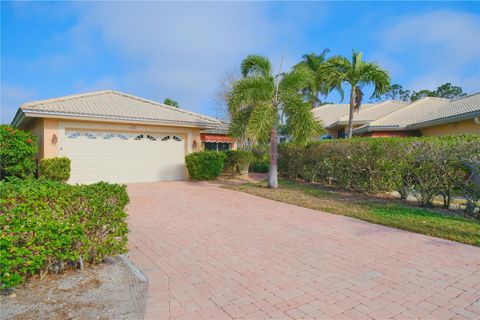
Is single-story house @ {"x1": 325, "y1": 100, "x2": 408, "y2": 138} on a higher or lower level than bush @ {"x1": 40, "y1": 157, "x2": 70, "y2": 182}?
higher

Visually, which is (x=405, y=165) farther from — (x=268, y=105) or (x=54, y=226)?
(x=54, y=226)

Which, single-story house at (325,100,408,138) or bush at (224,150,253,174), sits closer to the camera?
bush at (224,150,253,174)

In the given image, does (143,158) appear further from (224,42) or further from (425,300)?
(425,300)

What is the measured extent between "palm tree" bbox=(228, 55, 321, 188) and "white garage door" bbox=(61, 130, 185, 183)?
5.17m

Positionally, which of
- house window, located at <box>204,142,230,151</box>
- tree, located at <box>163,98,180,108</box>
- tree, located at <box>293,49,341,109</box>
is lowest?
house window, located at <box>204,142,230,151</box>

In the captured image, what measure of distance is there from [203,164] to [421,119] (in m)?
16.3

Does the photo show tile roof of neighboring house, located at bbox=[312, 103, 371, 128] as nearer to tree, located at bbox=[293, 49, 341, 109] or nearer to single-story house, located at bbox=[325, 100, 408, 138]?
single-story house, located at bbox=[325, 100, 408, 138]

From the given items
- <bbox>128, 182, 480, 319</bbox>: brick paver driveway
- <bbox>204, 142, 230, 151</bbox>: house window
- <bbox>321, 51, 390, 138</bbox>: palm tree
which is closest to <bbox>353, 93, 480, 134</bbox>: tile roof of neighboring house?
<bbox>321, 51, 390, 138</bbox>: palm tree

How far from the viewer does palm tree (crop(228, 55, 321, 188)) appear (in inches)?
525

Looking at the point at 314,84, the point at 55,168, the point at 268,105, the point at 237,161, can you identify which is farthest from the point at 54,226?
the point at 237,161

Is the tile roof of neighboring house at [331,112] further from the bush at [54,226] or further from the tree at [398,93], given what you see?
the tree at [398,93]

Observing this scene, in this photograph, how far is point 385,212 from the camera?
9.36 meters

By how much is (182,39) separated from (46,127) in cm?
812

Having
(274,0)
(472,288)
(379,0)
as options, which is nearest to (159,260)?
(472,288)
